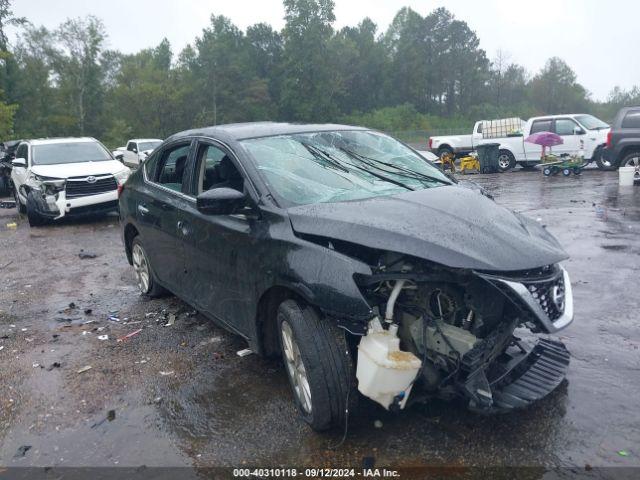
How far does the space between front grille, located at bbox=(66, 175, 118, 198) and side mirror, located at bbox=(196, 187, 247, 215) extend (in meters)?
8.73

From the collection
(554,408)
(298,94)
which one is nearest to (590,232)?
(554,408)

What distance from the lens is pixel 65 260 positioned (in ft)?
28.7

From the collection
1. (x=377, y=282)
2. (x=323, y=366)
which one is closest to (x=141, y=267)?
(x=323, y=366)

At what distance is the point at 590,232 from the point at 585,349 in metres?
4.98

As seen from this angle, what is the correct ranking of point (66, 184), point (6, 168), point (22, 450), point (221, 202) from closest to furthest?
point (22, 450) → point (221, 202) → point (66, 184) → point (6, 168)

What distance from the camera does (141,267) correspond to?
633 centimetres

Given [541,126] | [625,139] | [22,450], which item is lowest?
[22,450]

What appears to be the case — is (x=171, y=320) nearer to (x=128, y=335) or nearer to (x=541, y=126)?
(x=128, y=335)

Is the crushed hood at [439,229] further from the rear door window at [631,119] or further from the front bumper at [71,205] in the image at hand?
the rear door window at [631,119]

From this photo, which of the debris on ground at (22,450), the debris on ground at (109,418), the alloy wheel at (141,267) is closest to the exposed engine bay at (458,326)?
the debris on ground at (109,418)

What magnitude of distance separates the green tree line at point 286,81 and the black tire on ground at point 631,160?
4156cm

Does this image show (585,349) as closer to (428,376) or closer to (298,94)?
(428,376)

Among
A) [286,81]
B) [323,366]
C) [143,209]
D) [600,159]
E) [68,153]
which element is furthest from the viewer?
[286,81]

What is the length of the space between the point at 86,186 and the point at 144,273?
20.5ft
